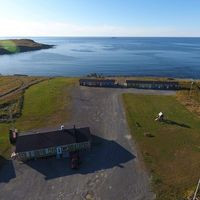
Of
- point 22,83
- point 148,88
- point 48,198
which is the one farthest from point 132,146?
point 22,83

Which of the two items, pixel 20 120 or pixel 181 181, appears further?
pixel 20 120

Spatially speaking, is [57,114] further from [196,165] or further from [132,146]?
[196,165]

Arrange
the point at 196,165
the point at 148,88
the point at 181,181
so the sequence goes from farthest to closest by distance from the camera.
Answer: the point at 148,88, the point at 196,165, the point at 181,181

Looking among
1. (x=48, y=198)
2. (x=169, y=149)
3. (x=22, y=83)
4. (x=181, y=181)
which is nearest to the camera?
(x=48, y=198)

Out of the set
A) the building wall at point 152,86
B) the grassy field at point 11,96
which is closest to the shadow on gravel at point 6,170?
the grassy field at point 11,96

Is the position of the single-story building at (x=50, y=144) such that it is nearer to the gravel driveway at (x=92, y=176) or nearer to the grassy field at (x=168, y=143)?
the gravel driveway at (x=92, y=176)
